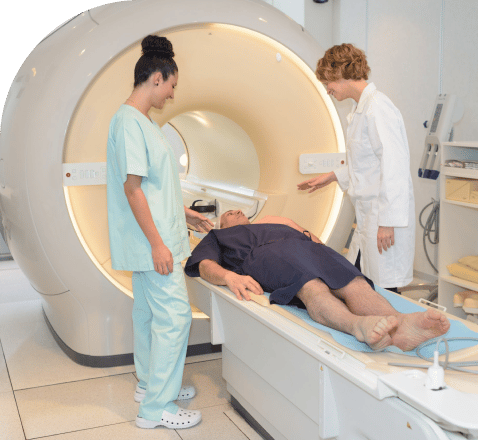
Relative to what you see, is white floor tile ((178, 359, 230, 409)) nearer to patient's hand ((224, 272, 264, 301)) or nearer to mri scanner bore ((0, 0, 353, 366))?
mri scanner bore ((0, 0, 353, 366))

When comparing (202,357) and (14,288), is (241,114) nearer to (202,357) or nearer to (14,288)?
(202,357)

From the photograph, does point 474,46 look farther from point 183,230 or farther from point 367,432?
point 367,432

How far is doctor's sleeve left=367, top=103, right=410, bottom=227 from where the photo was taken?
6.94ft

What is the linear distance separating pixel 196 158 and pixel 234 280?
2.18 metres

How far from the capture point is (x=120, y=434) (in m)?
2.08

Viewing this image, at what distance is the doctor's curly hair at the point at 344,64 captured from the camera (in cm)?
222

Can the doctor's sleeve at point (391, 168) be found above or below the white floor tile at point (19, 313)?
above

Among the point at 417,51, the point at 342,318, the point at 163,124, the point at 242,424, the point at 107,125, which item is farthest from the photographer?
the point at 417,51

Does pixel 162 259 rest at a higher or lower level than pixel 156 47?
lower

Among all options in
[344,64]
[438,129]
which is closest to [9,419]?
[344,64]

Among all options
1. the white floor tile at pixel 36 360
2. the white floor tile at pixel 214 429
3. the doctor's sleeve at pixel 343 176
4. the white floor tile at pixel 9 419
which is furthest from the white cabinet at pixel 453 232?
the white floor tile at pixel 9 419

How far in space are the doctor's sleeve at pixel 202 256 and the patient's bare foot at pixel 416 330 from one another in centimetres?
88

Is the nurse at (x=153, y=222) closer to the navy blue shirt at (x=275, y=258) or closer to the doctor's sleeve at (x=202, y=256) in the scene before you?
the doctor's sleeve at (x=202, y=256)

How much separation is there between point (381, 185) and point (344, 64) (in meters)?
0.49
